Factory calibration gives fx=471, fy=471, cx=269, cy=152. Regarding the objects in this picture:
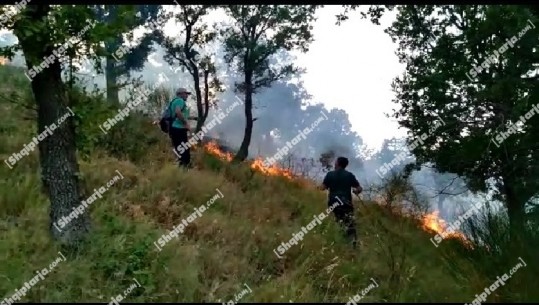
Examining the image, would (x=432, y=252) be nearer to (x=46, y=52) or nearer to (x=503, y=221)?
(x=503, y=221)

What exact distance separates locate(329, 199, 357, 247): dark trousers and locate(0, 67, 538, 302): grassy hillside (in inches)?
7.8

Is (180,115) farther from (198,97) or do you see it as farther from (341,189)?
(198,97)

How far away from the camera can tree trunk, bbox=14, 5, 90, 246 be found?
5012mm

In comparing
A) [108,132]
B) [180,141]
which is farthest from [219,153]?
[180,141]

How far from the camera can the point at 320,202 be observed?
40.2 feet

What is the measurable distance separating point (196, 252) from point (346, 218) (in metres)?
3.79

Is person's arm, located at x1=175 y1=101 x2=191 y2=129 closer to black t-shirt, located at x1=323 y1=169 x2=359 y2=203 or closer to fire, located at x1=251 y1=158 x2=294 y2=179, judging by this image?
black t-shirt, located at x1=323 y1=169 x2=359 y2=203

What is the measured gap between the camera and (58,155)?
16.8ft

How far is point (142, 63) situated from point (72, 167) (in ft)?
62.8

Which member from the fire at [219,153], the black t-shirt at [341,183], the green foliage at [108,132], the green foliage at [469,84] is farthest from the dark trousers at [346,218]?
the fire at [219,153]

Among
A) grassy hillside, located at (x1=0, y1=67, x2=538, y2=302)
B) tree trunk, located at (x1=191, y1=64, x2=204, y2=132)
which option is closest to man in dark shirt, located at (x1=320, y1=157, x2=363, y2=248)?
grassy hillside, located at (x1=0, y1=67, x2=538, y2=302)

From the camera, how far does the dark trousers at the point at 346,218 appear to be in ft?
25.7

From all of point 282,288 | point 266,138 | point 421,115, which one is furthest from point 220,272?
point 266,138

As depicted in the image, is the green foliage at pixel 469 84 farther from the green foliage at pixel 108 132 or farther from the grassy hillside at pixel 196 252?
the green foliage at pixel 108 132
